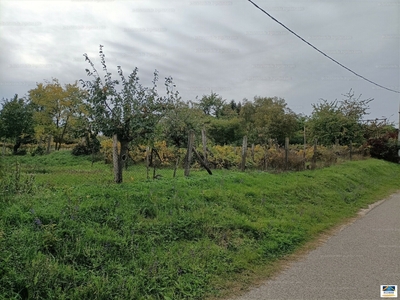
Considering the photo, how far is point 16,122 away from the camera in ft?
91.7

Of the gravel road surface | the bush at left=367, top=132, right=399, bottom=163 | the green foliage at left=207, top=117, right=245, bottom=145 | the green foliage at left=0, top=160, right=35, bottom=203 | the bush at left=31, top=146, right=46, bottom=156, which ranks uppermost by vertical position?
the green foliage at left=207, top=117, right=245, bottom=145

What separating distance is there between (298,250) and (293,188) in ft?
14.4

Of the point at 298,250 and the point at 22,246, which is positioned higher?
the point at 22,246

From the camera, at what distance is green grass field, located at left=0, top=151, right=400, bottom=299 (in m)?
3.86

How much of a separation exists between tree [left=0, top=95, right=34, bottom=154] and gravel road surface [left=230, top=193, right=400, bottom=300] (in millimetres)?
26590

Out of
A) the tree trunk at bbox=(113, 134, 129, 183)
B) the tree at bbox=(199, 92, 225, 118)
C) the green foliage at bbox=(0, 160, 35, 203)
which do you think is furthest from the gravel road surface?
the tree at bbox=(199, 92, 225, 118)

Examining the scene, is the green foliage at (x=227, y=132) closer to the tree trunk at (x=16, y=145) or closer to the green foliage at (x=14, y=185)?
the tree trunk at (x=16, y=145)

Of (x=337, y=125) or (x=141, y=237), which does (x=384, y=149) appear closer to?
(x=337, y=125)

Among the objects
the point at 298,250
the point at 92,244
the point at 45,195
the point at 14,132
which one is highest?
the point at 14,132

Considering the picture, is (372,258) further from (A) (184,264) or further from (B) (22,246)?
(B) (22,246)

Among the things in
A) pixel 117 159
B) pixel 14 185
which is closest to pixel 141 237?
pixel 14 185

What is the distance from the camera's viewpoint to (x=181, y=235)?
5.63m

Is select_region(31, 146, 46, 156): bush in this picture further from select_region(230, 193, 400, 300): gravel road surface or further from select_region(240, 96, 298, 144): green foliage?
select_region(230, 193, 400, 300): gravel road surface

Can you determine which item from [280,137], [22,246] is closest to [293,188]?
[22,246]
